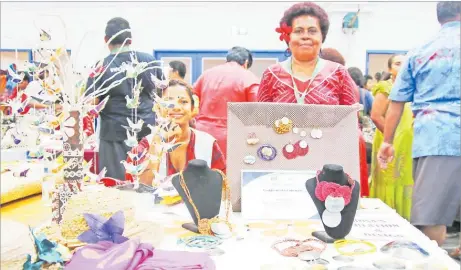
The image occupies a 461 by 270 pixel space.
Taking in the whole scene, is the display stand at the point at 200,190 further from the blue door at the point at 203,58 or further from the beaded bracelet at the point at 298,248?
the blue door at the point at 203,58

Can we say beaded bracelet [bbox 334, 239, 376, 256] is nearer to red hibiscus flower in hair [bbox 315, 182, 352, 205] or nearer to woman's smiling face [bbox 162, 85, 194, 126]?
red hibiscus flower in hair [bbox 315, 182, 352, 205]

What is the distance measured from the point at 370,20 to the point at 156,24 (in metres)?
1.54

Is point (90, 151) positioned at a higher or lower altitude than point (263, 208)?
higher

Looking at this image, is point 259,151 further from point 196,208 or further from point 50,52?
point 50,52

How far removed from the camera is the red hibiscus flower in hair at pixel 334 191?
3.48 ft

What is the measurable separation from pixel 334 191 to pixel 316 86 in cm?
76

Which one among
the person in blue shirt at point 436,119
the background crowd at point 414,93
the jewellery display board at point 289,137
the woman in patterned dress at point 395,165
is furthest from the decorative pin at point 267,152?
the woman in patterned dress at point 395,165

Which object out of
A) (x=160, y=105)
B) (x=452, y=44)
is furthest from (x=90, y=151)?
(x=452, y=44)

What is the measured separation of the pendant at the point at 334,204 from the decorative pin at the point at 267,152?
0.33m

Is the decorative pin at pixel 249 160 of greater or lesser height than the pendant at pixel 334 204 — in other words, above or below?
above

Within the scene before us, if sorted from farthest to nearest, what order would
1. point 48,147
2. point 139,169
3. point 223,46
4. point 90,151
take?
point 223,46 < point 90,151 < point 139,169 < point 48,147

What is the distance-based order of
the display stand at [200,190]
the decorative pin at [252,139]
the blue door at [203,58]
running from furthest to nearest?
the blue door at [203,58], the decorative pin at [252,139], the display stand at [200,190]

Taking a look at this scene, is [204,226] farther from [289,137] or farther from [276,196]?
[289,137]

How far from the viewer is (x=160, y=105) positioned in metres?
1.38
